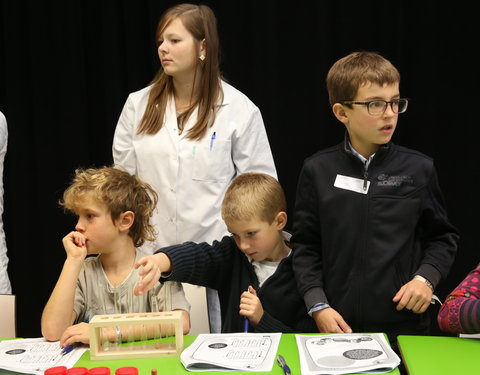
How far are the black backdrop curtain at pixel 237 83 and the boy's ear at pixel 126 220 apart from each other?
67.0 inches

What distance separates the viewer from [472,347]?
76.0 inches

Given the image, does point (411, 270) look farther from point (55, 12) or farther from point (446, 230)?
point (55, 12)

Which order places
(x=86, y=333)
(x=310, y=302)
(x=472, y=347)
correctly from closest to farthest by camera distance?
1. (x=472, y=347)
2. (x=86, y=333)
3. (x=310, y=302)

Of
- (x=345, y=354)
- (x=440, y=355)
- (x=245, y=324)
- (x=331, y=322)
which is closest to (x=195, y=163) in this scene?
(x=245, y=324)

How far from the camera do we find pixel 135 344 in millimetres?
2072

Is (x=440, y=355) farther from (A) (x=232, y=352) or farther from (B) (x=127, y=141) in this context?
(B) (x=127, y=141)

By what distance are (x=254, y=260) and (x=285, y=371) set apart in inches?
31.6

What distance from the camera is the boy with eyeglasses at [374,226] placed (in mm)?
2287

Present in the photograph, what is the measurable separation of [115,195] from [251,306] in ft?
2.01

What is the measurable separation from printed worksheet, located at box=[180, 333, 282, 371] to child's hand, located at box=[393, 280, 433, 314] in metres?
0.43

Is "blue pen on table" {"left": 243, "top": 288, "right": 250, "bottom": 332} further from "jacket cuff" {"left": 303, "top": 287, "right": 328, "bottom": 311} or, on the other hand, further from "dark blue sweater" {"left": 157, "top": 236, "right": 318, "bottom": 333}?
"jacket cuff" {"left": 303, "top": 287, "right": 328, "bottom": 311}

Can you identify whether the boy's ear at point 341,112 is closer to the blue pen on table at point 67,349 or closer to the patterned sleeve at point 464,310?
the patterned sleeve at point 464,310

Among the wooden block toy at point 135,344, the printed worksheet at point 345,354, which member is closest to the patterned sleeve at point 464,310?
the printed worksheet at point 345,354

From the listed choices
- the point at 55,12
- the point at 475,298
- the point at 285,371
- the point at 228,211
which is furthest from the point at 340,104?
the point at 55,12
